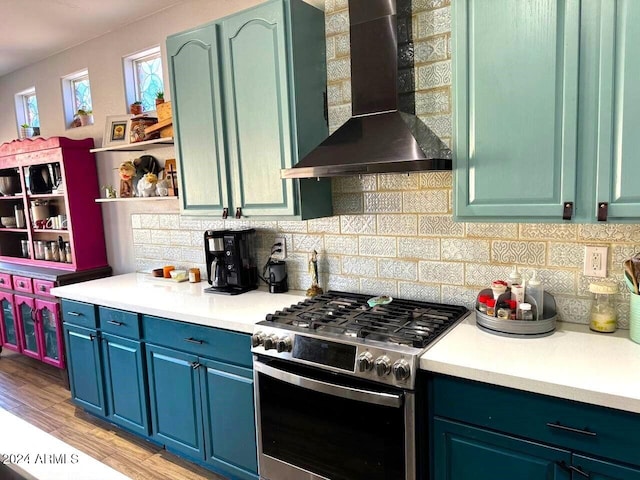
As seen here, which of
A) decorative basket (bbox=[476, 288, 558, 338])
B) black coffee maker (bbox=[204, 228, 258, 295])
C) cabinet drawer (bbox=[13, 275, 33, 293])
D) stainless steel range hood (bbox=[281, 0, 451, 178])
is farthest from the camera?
cabinet drawer (bbox=[13, 275, 33, 293])

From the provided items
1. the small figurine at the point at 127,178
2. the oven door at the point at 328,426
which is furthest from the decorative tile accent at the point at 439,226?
the small figurine at the point at 127,178

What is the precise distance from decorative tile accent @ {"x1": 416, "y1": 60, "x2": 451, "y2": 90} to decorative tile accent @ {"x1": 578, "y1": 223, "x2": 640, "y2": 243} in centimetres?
88

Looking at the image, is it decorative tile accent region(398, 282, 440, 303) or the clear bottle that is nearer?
the clear bottle

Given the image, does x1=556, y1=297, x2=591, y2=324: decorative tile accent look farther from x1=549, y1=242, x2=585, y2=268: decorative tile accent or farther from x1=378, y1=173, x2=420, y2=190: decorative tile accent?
x1=378, y1=173, x2=420, y2=190: decorative tile accent

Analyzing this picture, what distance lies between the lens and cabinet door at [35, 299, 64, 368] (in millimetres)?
3650

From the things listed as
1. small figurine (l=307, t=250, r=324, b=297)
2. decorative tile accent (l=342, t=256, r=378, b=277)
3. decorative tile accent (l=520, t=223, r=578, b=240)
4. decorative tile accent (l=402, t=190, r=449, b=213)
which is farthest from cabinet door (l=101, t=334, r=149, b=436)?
decorative tile accent (l=520, t=223, r=578, b=240)

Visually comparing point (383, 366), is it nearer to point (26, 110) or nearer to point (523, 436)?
point (523, 436)

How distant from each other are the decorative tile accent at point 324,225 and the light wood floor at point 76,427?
1.48 m

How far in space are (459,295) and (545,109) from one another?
949 mm

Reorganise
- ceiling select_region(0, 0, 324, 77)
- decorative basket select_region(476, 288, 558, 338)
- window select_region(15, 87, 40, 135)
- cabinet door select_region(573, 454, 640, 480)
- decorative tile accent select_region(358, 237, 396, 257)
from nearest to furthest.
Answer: cabinet door select_region(573, 454, 640, 480) → decorative basket select_region(476, 288, 558, 338) → decorative tile accent select_region(358, 237, 396, 257) → ceiling select_region(0, 0, 324, 77) → window select_region(15, 87, 40, 135)

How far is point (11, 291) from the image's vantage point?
4.10 meters

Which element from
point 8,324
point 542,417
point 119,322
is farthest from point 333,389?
point 8,324

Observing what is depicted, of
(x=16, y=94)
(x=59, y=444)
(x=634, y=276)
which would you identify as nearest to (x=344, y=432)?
(x=59, y=444)

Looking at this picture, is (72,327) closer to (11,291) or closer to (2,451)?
(11,291)
